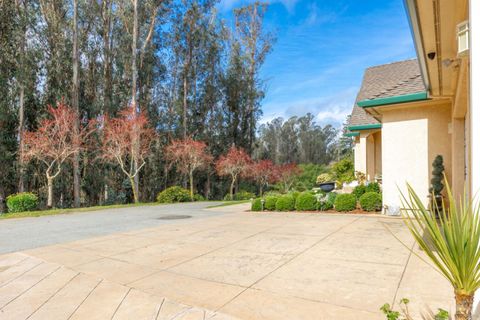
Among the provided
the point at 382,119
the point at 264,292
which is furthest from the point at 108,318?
the point at 382,119

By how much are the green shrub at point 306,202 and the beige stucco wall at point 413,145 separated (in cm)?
232

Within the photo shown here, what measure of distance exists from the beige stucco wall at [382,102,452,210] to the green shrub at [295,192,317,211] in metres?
2.32

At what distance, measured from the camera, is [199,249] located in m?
5.31

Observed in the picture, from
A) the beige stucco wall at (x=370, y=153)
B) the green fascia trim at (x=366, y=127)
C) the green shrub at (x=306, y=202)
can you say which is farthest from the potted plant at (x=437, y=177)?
the beige stucco wall at (x=370, y=153)

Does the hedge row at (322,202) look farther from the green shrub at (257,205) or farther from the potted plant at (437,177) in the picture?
the potted plant at (437,177)

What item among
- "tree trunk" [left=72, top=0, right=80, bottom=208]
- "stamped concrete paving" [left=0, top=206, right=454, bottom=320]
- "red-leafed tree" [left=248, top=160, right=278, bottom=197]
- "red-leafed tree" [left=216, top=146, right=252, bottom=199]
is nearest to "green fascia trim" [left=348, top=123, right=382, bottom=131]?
"stamped concrete paving" [left=0, top=206, right=454, bottom=320]

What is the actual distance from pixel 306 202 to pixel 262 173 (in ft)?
45.0

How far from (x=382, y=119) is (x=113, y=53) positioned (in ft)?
65.2

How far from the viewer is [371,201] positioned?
9.25 meters

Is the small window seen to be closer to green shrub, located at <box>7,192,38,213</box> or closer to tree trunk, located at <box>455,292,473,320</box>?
tree trunk, located at <box>455,292,473,320</box>

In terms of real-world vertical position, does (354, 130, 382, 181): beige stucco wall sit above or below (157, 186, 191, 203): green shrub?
above

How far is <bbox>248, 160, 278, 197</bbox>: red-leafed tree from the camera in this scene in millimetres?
23281

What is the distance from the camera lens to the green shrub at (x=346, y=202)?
9.48 meters

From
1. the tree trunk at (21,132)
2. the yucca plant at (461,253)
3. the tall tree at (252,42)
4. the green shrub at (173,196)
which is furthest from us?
the tall tree at (252,42)
